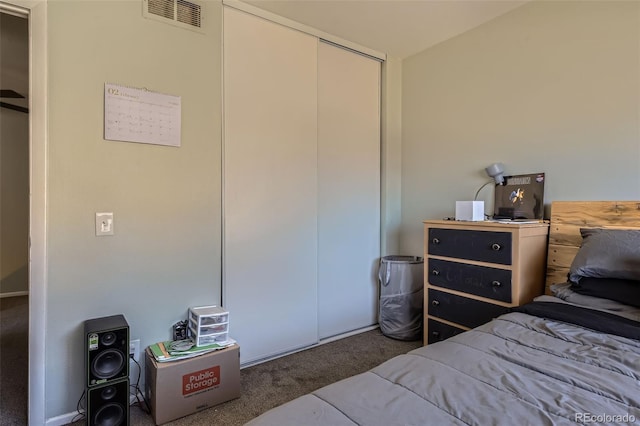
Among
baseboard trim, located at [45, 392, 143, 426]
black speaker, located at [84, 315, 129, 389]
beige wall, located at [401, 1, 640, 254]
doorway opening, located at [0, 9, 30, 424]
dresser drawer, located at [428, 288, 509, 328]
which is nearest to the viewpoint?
black speaker, located at [84, 315, 129, 389]

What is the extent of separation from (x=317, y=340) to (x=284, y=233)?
96cm

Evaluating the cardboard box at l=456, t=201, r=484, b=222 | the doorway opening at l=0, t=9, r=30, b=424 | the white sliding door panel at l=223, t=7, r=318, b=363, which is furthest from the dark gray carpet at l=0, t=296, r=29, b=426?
the cardboard box at l=456, t=201, r=484, b=222

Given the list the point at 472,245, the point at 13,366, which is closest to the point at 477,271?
the point at 472,245

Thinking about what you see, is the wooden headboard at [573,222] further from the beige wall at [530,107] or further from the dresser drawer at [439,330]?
the dresser drawer at [439,330]

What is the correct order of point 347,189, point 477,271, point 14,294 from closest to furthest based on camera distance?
1. point 477,271
2. point 347,189
3. point 14,294

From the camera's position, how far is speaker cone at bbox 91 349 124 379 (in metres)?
1.66

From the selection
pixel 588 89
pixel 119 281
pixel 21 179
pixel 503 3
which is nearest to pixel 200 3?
pixel 119 281

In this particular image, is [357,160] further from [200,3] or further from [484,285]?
[200,3]

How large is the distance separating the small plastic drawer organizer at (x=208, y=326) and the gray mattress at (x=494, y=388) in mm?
1209

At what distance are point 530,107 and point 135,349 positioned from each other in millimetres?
3035

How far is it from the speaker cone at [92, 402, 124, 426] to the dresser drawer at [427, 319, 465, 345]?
2046 mm

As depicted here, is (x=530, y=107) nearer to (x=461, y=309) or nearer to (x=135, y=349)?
(x=461, y=309)

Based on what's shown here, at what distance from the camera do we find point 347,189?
3.00m

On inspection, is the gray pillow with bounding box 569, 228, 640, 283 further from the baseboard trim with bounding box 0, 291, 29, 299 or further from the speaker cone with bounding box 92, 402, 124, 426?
the baseboard trim with bounding box 0, 291, 29, 299
